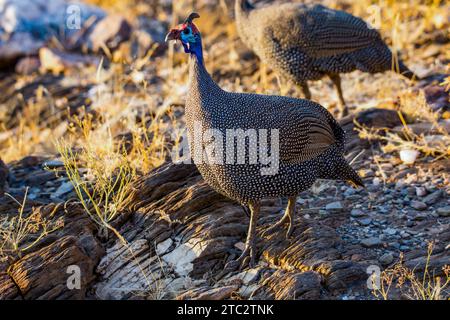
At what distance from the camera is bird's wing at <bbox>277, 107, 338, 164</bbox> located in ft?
14.4

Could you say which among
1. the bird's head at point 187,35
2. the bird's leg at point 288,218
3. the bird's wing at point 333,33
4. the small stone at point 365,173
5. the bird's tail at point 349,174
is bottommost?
the small stone at point 365,173

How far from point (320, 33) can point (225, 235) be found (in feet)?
7.43

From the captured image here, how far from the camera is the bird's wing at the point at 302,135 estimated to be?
14.4ft

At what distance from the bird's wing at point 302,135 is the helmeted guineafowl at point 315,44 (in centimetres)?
163

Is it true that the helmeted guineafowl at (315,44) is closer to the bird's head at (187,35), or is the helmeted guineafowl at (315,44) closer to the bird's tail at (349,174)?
the bird's tail at (349,174)

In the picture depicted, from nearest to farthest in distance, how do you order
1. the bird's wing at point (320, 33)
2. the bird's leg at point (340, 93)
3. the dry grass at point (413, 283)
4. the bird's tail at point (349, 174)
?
1. the dry grass at point (413, 283)
2. the bird's tail at point (349, 174)
3. the bird's wing at point (320, 33)
4. the bird's leg at point (340, 93)

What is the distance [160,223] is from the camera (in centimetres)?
484

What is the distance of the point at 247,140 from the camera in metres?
4.28

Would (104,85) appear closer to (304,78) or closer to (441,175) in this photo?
(304,78)

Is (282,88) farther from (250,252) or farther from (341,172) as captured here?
(250,252)

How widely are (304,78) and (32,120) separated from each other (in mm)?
3425

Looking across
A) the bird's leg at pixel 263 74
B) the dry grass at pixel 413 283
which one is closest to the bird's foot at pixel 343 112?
the bird's leg at pixel 263 74

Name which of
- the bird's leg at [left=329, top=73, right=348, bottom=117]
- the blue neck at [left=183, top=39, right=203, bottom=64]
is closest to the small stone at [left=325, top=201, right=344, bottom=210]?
the blue neck at [left=183, top=39, right=203, bottom=64]
